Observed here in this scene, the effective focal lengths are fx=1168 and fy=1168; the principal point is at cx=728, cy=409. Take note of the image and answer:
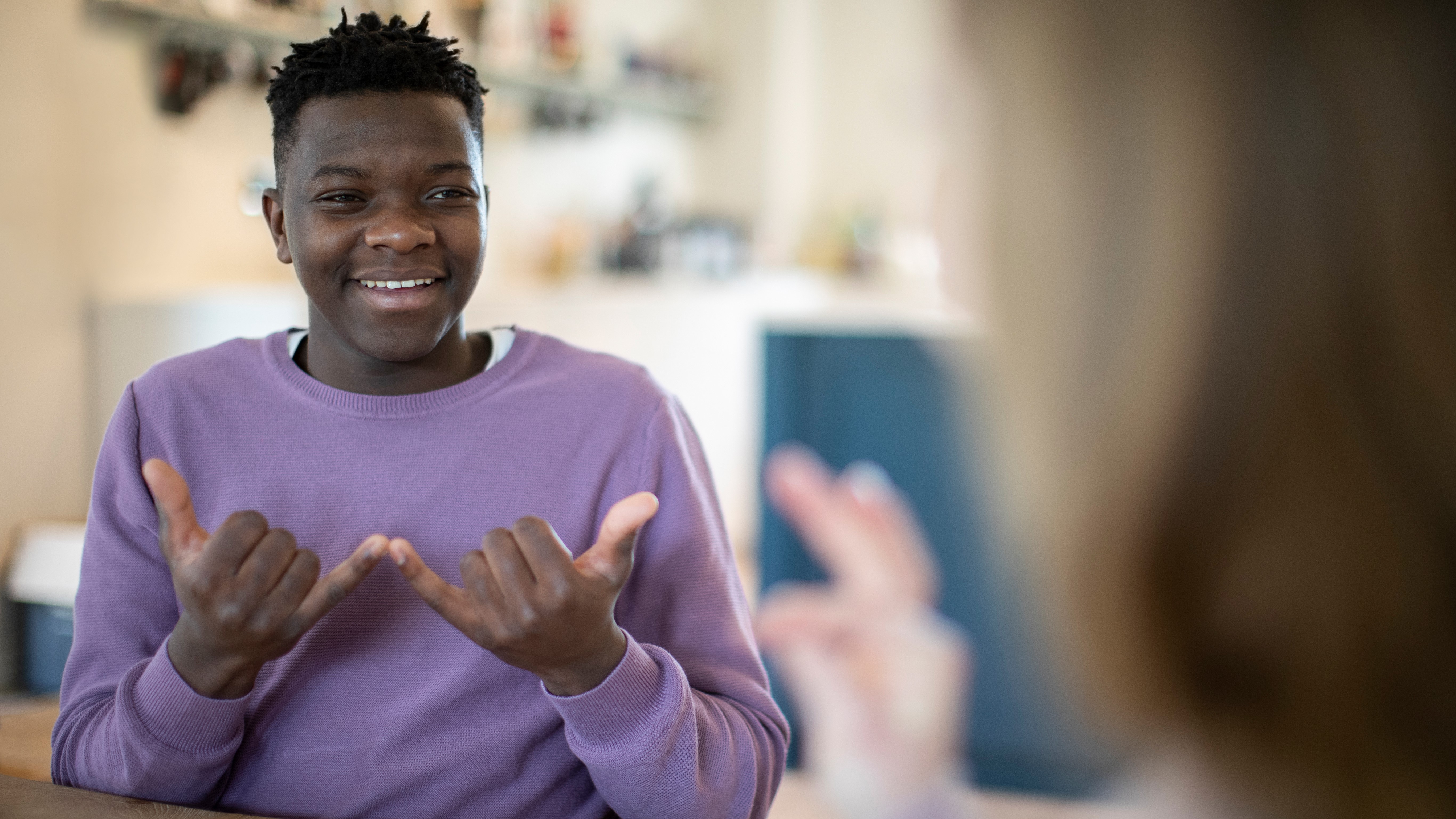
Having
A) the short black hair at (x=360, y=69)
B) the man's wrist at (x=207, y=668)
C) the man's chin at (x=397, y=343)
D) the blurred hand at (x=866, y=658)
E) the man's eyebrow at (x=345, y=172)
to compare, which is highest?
the short black hair at (x=360, y=69)

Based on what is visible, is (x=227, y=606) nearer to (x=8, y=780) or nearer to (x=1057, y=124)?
(x=8, y=780)

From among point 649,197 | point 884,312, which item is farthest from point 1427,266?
point 649,197

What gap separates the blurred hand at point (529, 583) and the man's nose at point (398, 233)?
0.30 meters

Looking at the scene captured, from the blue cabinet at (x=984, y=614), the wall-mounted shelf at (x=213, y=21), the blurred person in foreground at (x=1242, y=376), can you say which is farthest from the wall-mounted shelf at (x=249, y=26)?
the blurred person in foreground at (x=1242, y=376)

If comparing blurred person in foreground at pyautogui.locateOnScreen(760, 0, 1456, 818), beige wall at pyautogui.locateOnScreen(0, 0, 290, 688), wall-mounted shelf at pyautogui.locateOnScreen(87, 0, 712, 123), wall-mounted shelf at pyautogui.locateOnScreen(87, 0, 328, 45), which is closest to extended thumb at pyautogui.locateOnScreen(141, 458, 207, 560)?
blurred person in foreground at pyautogui.locateOnScreen(760, 0, 1456, 818)

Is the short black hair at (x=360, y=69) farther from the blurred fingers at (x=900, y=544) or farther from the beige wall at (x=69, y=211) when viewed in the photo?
the beige wall at (x=69, y=211)

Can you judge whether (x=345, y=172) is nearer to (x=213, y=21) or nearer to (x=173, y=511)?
(x=173, y=511)

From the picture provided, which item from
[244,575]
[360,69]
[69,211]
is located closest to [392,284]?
[360,69]

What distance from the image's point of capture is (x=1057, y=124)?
0.23 m

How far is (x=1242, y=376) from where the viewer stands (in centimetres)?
23

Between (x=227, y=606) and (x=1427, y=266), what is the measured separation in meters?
0.64

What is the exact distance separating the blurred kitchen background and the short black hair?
45 centimetres

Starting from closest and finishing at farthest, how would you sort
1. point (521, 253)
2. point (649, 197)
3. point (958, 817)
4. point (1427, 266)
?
point (1427, 266) → point (958, 817) → point (521, 253) → point (649, 197)

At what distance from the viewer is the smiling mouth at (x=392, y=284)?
902 millimetres
